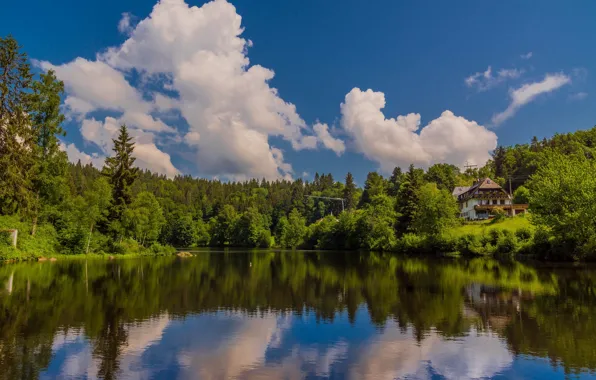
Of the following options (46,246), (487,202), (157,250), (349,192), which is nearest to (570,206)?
(487,202)

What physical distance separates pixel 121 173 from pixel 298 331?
64396 mm

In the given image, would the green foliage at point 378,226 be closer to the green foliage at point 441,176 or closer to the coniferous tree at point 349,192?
the green foliage at point 441,176

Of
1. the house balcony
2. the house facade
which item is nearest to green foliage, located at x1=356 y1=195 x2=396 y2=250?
the house facade

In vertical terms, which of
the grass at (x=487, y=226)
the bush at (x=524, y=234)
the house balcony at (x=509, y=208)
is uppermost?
the house balcony at (x=509, y=208)

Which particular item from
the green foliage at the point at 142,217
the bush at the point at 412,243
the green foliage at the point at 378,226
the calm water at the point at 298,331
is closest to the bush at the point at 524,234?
the bush at the point at 412,243

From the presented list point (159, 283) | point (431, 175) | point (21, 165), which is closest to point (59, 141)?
point (21, 165)

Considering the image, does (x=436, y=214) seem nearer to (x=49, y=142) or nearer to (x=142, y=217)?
(x=142, y=217)

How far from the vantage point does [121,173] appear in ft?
237

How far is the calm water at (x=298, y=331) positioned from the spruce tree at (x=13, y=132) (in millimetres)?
18389

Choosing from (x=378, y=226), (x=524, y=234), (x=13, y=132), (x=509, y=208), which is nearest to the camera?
(x=13, y=132)

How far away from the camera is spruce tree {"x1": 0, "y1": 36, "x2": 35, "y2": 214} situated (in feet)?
141

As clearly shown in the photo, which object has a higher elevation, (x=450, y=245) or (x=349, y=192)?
(x=349, y=192)

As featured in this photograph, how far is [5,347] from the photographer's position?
1362 centimetres

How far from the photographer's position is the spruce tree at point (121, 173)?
233ft
